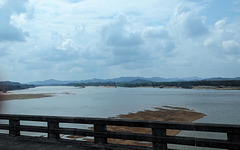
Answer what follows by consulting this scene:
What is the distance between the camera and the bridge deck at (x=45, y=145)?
23.6 ft

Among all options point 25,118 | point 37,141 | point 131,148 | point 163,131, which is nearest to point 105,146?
point 131,148

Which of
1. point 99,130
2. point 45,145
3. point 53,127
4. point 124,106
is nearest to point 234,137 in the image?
point 99,130

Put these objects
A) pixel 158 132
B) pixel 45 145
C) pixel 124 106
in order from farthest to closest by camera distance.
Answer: pixel 124 106 < pixel 45 145 < pixel 158 132

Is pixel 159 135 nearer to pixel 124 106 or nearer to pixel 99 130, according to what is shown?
pixel 99 130

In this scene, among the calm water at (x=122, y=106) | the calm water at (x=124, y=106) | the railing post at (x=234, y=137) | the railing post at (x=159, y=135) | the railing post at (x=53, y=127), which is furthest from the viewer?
the calm water at (x=122, y=106)

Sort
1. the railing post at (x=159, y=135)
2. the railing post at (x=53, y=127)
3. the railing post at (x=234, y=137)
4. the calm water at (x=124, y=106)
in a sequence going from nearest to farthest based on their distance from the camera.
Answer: the railing post at (x=234, y=137) < the railing post at (x=159, y=135) < the railing post at (x=53, y=127) < the calm water at (x=124, y=106)

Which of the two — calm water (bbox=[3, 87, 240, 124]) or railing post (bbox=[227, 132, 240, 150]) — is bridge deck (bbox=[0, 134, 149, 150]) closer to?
railing post (bbox=[227, 132, 240, 150])

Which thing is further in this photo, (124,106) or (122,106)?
(122,106)

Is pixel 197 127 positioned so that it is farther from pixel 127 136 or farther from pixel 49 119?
pixel 49 119

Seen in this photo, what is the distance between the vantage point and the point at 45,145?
7.86 meters

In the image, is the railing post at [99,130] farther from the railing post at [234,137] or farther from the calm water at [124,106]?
the calm water at [124,106]

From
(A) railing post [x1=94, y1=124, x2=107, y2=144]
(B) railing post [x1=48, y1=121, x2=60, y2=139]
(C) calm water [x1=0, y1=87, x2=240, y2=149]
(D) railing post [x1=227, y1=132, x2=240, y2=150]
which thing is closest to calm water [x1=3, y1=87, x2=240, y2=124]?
(C) calm water [x1=0, y1=87, x2=240, y2=149]

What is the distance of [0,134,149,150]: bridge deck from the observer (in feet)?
23.6

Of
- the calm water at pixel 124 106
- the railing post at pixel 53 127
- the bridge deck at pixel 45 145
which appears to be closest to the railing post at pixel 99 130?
the bridge deck at pixel 45 145
